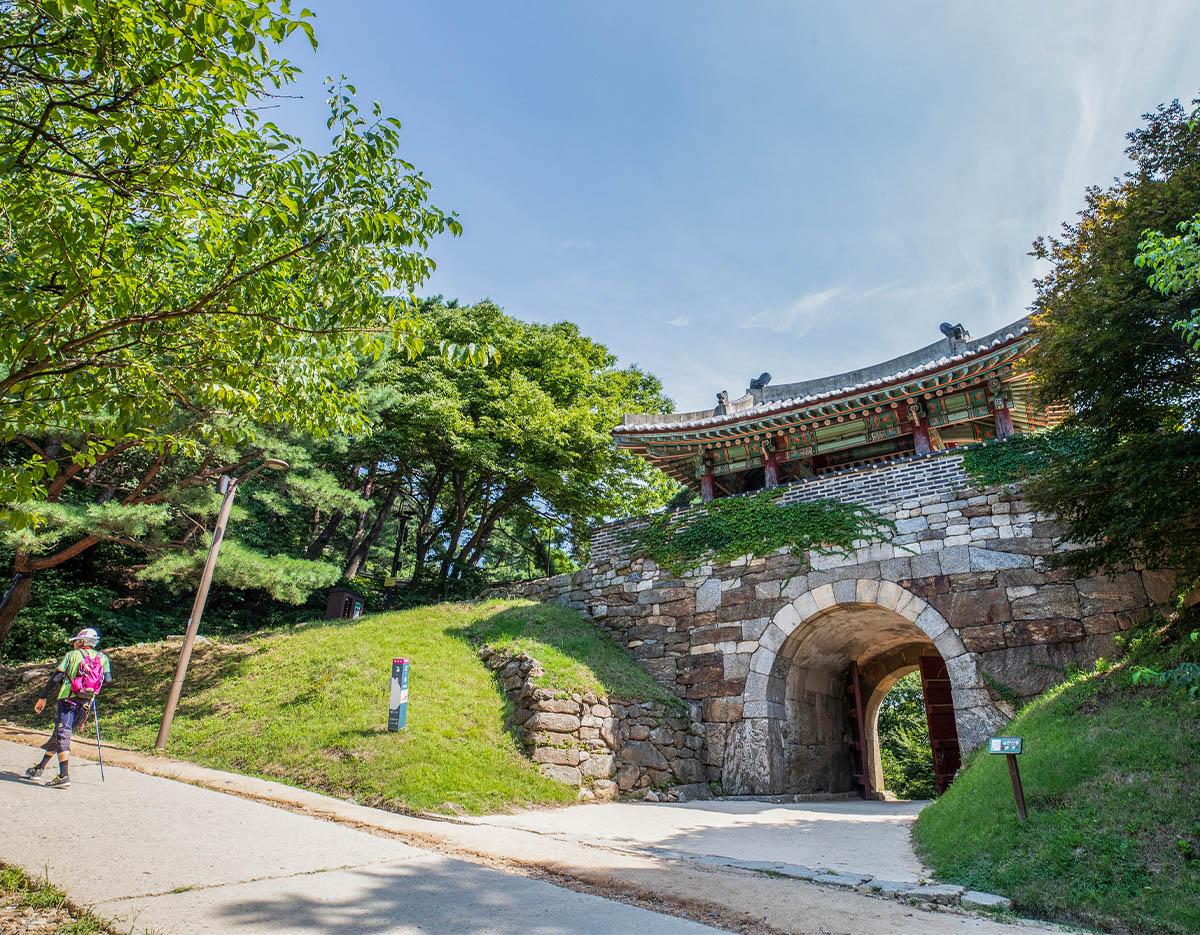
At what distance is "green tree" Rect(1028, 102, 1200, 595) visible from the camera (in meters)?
6.02

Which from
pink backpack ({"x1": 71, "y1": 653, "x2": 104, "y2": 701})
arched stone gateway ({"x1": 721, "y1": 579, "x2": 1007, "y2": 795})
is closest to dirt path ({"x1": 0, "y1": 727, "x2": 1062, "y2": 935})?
pink backpack ({"x1": 71, "y1": 653, "x2": 104, "y2": 701})

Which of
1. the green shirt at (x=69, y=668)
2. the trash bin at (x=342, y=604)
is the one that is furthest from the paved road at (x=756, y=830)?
the trash bin at (x=342, y=604)

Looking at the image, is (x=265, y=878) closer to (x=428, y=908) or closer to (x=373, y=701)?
(x=428, y=908)

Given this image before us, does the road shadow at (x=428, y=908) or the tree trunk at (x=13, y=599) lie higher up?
the tree trunk at (x=13, y=599)

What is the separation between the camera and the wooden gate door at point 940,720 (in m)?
11.8

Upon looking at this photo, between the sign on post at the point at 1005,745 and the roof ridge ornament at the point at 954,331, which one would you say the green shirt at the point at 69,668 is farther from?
the roof ridge ornament at the point at 954,331

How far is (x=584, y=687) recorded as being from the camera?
9367 millimetres

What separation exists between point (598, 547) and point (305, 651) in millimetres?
5407

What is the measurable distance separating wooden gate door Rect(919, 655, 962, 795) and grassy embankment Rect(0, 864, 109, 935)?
468 inches

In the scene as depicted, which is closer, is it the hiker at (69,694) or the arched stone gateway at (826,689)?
the hiker at (69,694)

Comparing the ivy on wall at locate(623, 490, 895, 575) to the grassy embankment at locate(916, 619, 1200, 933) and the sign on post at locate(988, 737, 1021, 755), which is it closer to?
the grassy embankment at locate(916, 619, 1200, 933)

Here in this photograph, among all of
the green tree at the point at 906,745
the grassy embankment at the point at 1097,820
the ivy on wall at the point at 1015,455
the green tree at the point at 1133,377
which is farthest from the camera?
the green tree at the point at 906,745

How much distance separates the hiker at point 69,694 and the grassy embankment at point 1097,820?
288 inches

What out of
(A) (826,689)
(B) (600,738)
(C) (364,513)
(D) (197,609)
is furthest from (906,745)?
(D) (197,609)
